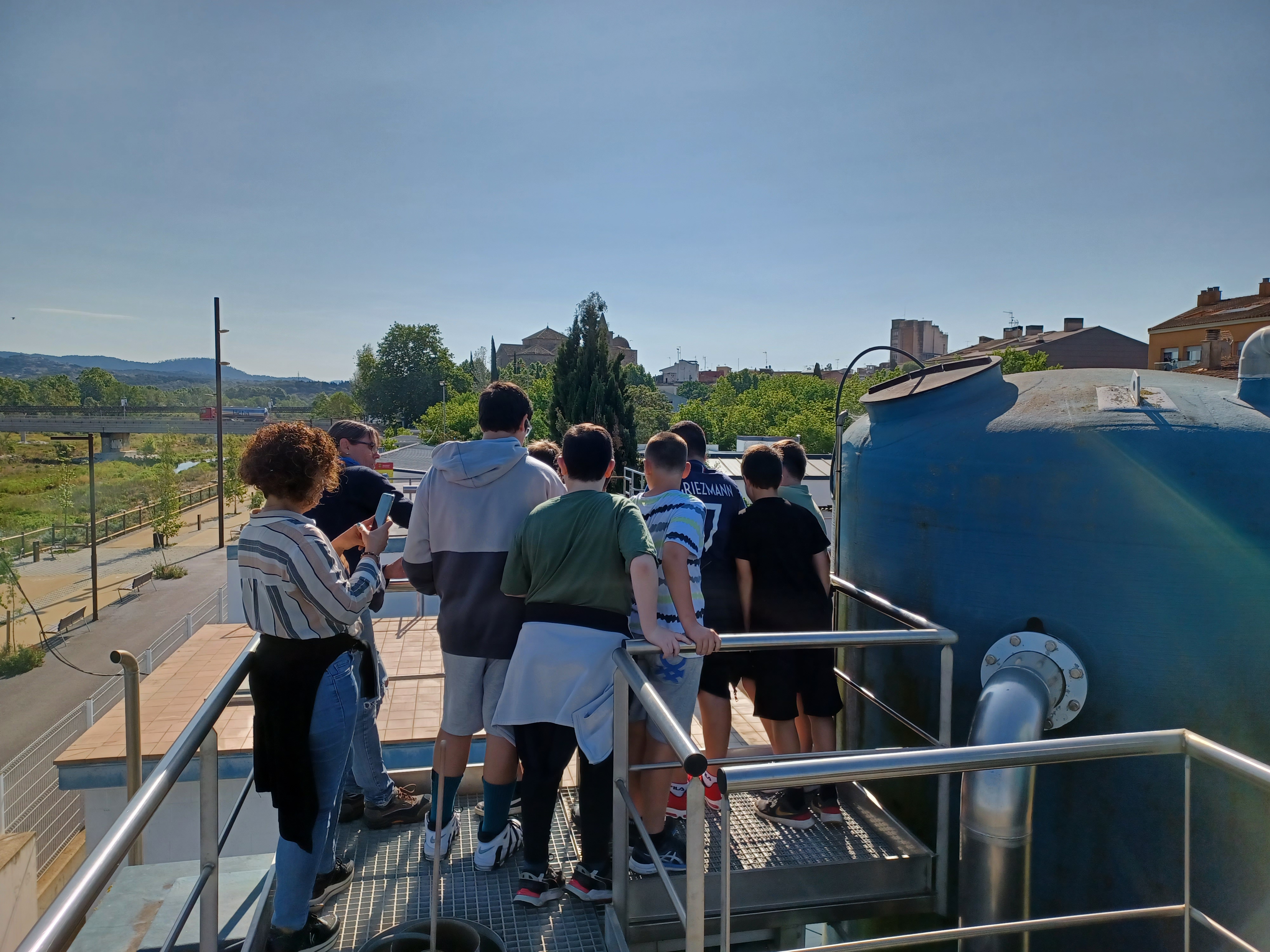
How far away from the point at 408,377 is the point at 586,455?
96.7 m

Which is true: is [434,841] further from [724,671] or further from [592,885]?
[724,671]

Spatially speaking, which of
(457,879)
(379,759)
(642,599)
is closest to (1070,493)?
(642,599)

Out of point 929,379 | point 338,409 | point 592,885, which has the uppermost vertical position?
point 338,409

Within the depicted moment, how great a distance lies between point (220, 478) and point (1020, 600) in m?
36.3

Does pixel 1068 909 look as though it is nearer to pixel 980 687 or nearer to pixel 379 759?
pixel 980 687

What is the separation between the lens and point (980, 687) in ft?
12.0

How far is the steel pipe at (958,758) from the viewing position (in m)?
1.96

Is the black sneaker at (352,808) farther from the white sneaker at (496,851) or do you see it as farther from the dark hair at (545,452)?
the dark hair at (545,452)

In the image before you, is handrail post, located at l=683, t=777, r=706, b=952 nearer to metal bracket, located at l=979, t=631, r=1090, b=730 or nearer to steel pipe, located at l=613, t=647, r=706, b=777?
steel pipe, located at l=613, t=647, r=706, b=777

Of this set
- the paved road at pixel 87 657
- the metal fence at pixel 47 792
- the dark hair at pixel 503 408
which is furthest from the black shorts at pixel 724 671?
the paved road at pixel 87 657

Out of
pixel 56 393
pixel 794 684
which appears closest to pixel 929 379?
pixel 794 684

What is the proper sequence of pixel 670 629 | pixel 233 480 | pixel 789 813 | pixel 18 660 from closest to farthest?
pixel 670 629 → pixel 789 813 → pixel 18 660 → pixel 233 480

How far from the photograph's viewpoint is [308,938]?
2.88m

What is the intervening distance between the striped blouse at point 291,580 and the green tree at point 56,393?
144 metres
